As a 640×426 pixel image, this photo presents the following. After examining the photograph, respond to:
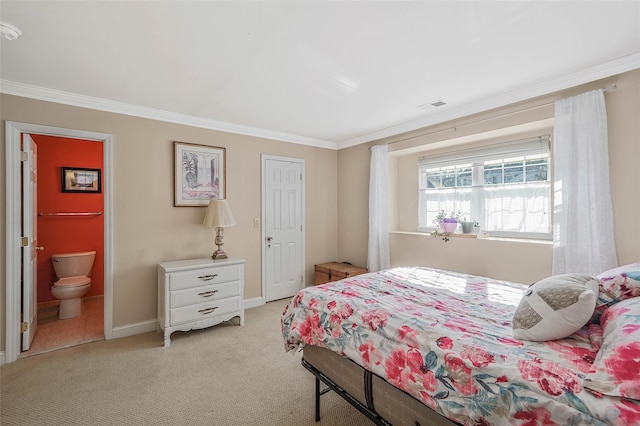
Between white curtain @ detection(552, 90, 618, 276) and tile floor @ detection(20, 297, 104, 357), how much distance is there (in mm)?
4590

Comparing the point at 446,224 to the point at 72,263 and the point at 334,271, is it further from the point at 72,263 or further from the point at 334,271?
the point at 72,263

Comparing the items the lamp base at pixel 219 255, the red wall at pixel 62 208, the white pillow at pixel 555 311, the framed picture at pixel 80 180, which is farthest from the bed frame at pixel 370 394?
the framed picture at pixel 80 180

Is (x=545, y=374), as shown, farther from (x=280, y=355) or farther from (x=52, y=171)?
(x=52, y=171)

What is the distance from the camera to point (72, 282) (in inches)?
148

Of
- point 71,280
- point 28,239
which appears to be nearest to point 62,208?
point 71,280

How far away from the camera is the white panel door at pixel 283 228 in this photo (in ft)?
13.9

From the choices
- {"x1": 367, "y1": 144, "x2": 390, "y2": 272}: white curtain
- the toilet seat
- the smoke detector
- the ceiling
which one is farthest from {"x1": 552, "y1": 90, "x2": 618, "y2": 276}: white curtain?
the toilet seat

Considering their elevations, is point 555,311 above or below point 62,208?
below

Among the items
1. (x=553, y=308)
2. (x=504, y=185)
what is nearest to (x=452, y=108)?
(x=504, y=185)

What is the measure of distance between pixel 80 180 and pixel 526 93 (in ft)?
18.9

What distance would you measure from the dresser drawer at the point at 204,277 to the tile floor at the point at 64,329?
102 centimetres

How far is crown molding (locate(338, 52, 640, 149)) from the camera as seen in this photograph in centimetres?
226

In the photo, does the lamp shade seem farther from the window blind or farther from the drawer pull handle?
the window blind

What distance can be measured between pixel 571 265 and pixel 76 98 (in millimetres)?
4790
